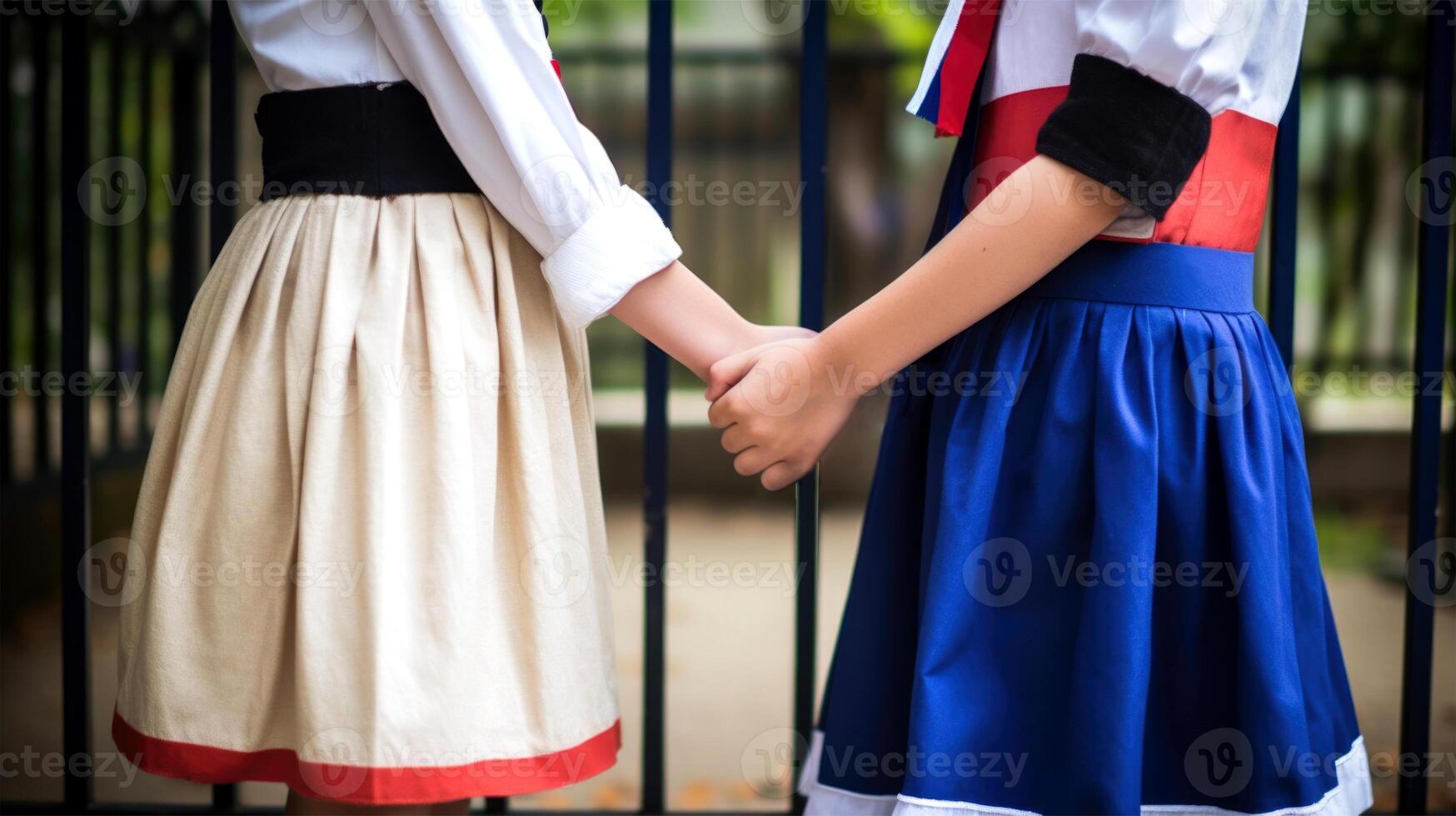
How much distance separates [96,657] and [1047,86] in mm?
3194

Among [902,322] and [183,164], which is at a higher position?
[183,164]

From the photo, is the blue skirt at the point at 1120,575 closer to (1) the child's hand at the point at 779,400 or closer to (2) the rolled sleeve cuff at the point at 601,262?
(1) the child's hand at the point at 779,400

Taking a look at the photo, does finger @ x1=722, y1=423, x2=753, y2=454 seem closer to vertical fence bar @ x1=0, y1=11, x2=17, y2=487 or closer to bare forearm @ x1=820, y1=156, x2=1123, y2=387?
bare forearm @ x1=820, y1=156, x2=1123, y2=387

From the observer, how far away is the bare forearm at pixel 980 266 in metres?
1.02

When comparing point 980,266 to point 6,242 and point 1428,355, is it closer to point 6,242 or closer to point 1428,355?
point 1428,355

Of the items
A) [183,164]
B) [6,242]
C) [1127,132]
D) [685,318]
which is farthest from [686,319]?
[183,164]

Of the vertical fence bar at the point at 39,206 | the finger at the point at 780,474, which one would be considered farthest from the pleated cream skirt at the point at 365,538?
the vertical fence bar at the point at 39,206

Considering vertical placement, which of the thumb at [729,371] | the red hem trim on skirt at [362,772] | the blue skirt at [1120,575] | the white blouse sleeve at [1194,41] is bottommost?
the red hem trim on skirt at [362,772]

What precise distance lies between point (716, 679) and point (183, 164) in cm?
229

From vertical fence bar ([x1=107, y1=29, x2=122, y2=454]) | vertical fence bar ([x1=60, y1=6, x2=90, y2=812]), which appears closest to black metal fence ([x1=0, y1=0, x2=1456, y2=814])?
vertical fence bar ([x1=60, y1=6, x2=90, y2=812])

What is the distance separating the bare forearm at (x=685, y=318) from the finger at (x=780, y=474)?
134 millimetres

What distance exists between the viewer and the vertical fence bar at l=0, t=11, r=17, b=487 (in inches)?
81.7

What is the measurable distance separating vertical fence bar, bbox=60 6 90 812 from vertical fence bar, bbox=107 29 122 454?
193cm

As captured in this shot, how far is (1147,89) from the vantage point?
0.98 m
